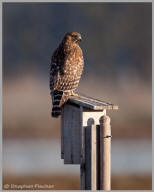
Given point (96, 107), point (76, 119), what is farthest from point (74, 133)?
point (96, 107)

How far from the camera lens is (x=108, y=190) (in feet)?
18.2

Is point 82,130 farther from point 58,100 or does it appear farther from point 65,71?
point 65,71

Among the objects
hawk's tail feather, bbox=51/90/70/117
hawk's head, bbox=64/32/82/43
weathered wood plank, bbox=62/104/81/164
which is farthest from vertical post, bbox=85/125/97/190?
hawk's head, bbox=64/32/82/43

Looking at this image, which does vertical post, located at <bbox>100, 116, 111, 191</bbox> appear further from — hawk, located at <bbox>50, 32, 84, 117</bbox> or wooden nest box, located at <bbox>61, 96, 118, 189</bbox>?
hawk, located at <bbox>50, 32, 84, 117</bbox>

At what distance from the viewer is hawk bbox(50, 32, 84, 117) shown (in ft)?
20.9

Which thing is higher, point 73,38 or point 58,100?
point 73,38

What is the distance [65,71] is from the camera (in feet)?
22.5

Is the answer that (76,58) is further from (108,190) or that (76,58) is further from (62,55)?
(108,190)

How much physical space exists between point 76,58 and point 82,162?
6.05 feet

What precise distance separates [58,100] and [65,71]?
686 millimetres

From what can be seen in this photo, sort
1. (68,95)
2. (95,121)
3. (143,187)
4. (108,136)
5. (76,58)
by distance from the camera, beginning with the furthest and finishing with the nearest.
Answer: (143,187) < (76,58) < (68,95) < (95,121) < (108,136)

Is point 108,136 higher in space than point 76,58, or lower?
lower

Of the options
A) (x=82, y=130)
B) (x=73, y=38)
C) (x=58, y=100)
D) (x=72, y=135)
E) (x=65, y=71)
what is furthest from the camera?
(x=73, y=38)

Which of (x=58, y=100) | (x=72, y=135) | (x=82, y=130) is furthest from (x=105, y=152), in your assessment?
(x=58, y=100)
